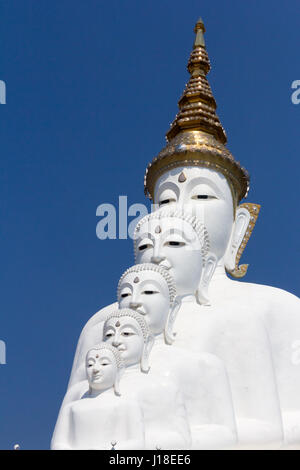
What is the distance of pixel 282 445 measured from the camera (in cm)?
1185

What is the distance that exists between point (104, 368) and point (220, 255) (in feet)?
14.8

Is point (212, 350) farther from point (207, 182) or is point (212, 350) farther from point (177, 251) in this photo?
point (207, 182)

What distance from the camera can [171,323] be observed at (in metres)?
12.7

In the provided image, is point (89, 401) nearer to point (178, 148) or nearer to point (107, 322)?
point (107, 322)

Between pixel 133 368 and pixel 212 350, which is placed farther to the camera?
pixel 212 350

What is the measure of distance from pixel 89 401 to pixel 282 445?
3.15 meters

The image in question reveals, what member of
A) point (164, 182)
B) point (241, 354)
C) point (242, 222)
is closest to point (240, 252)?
point (242, 222)

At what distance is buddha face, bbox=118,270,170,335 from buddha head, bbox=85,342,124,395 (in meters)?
1.20

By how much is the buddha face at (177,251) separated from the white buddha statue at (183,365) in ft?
1.80

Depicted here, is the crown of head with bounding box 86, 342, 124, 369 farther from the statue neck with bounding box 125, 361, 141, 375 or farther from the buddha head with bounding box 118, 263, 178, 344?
the buddha head with bounding box 118, 263, 178, 344

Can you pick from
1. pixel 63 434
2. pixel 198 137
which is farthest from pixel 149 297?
pixel 198 137

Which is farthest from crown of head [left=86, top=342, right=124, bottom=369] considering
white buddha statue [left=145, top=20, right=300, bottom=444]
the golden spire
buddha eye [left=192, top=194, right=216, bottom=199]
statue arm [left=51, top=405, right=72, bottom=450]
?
the golden spire
